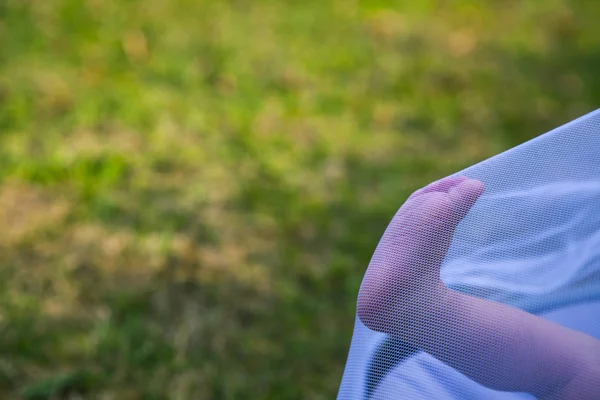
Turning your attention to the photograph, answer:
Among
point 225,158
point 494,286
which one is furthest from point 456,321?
point 225,158

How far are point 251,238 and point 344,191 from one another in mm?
364

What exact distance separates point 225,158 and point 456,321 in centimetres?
134

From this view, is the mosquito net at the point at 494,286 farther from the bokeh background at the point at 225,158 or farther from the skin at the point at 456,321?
the bokeh background at the point at 225,158

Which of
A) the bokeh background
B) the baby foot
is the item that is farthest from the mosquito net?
the bokeh background

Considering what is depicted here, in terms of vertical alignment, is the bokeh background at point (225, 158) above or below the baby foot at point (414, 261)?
below

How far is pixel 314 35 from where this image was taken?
2.77 metres

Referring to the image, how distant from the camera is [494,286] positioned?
869mm

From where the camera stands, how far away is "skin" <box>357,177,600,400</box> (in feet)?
2.71

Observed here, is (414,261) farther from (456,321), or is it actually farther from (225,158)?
(225,158)

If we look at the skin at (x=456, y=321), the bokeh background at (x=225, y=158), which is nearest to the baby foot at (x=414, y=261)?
the skin at (x=456, y=321)

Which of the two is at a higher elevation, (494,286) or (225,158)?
(494,286)

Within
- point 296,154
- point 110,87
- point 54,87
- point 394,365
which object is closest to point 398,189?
point 296,154

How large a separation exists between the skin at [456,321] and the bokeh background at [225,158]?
699 mm

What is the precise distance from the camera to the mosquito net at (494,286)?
82 cm
